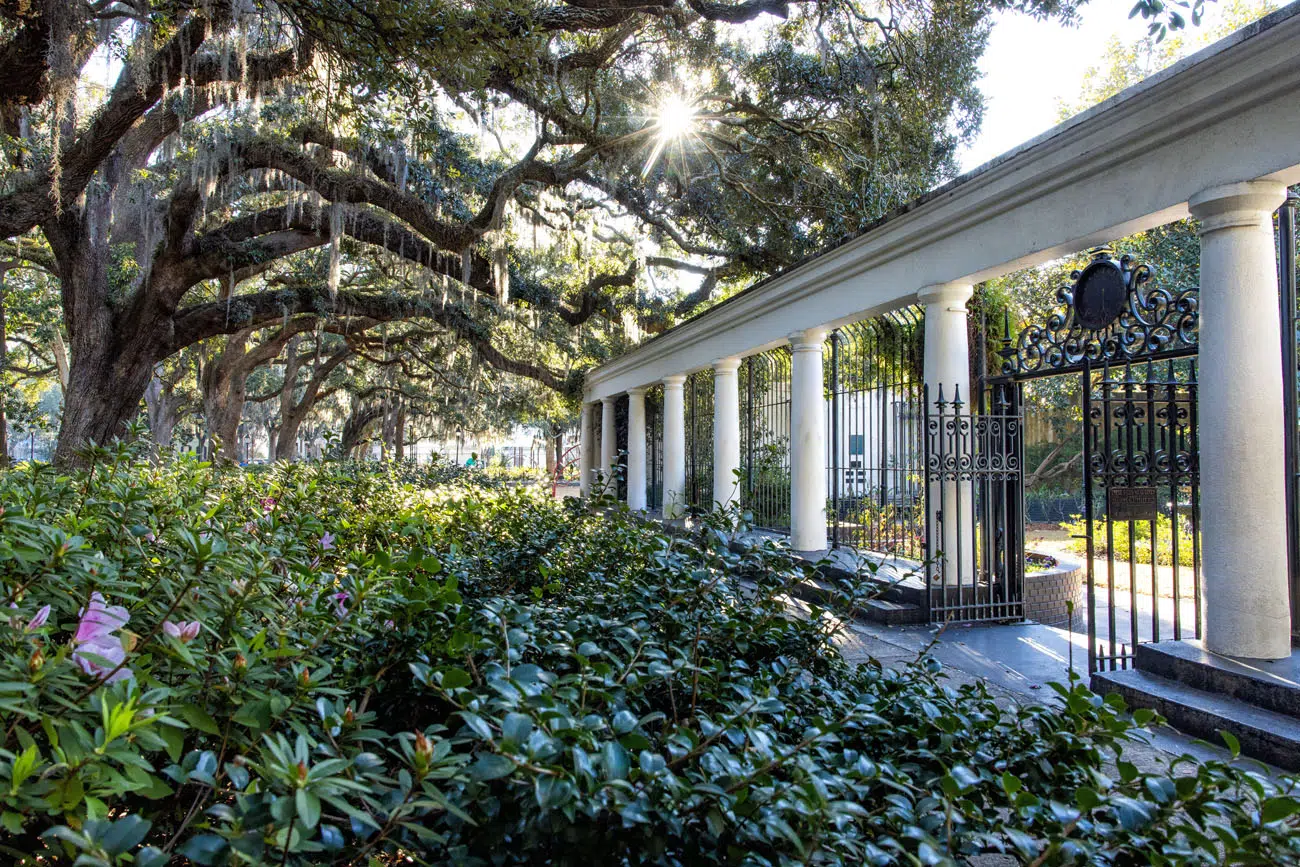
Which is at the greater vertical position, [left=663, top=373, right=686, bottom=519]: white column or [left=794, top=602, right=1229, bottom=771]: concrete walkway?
[left=663, top=373, right=686, bottom=519]: white column

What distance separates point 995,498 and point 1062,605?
4.42ft

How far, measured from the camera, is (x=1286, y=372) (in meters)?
4.69

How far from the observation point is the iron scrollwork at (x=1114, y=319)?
476 centimetres

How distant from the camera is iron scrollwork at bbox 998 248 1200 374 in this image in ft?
15.6

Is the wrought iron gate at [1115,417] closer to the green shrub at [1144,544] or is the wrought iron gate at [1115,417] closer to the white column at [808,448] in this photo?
the white column at [808,448]

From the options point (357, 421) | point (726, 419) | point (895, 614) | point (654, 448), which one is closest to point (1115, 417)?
point (895, 614)

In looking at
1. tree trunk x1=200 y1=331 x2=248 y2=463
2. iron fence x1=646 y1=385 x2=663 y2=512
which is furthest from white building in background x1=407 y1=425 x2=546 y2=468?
iron fence x1=646 y1=385 x2=663 y2=512

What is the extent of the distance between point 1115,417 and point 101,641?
5500 millimetres

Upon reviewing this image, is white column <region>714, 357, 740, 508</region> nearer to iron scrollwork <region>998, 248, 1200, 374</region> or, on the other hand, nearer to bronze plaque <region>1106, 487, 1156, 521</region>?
iron scrollwork <region>998, 248, 1200, 374</region>

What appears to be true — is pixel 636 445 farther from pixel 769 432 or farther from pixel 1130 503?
pixel 1130 503

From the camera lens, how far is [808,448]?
9.12 m

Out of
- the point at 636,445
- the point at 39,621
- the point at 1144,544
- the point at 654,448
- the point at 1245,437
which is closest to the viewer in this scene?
the point at 39,621

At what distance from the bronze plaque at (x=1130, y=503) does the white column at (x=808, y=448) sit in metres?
4.49

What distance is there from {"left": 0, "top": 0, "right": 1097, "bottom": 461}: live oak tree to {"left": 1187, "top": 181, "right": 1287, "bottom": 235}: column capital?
375cm
